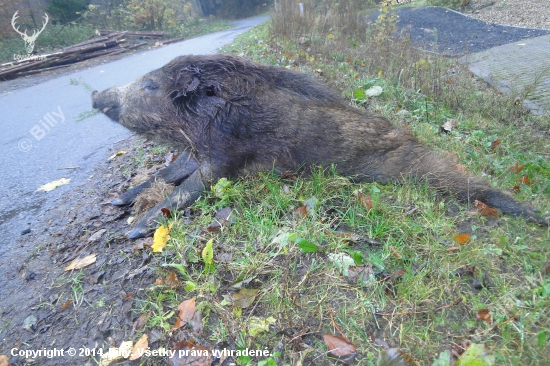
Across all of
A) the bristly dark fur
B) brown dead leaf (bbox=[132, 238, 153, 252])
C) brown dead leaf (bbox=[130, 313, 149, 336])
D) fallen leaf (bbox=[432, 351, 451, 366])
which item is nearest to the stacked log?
the bristly dark fur

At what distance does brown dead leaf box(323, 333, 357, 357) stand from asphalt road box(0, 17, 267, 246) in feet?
8.66

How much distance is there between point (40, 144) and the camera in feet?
14.8

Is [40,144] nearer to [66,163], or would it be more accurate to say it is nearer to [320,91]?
[66,163]

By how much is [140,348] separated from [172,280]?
0.44 metres

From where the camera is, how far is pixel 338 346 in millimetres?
1751

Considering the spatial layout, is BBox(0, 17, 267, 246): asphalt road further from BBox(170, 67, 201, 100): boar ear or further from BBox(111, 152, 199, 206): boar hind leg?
BBox(170, 67, 201, 100): boar ear

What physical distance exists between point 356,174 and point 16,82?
7.92m

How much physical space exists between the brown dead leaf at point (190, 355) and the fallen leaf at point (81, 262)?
1067 mm

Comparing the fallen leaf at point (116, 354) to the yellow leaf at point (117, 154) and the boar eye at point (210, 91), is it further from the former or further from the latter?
the yellow leaf at point (117, 154)

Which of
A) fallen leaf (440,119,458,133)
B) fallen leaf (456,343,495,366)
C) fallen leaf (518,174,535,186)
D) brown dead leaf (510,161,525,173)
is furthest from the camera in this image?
fallen leaf (440,119,458,133)

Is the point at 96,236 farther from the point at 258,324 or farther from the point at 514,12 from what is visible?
the point at 514,12

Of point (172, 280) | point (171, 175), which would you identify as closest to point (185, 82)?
point (171, 175)

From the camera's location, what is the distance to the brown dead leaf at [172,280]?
2.18 meters

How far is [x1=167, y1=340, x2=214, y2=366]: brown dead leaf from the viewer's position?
1.76m
